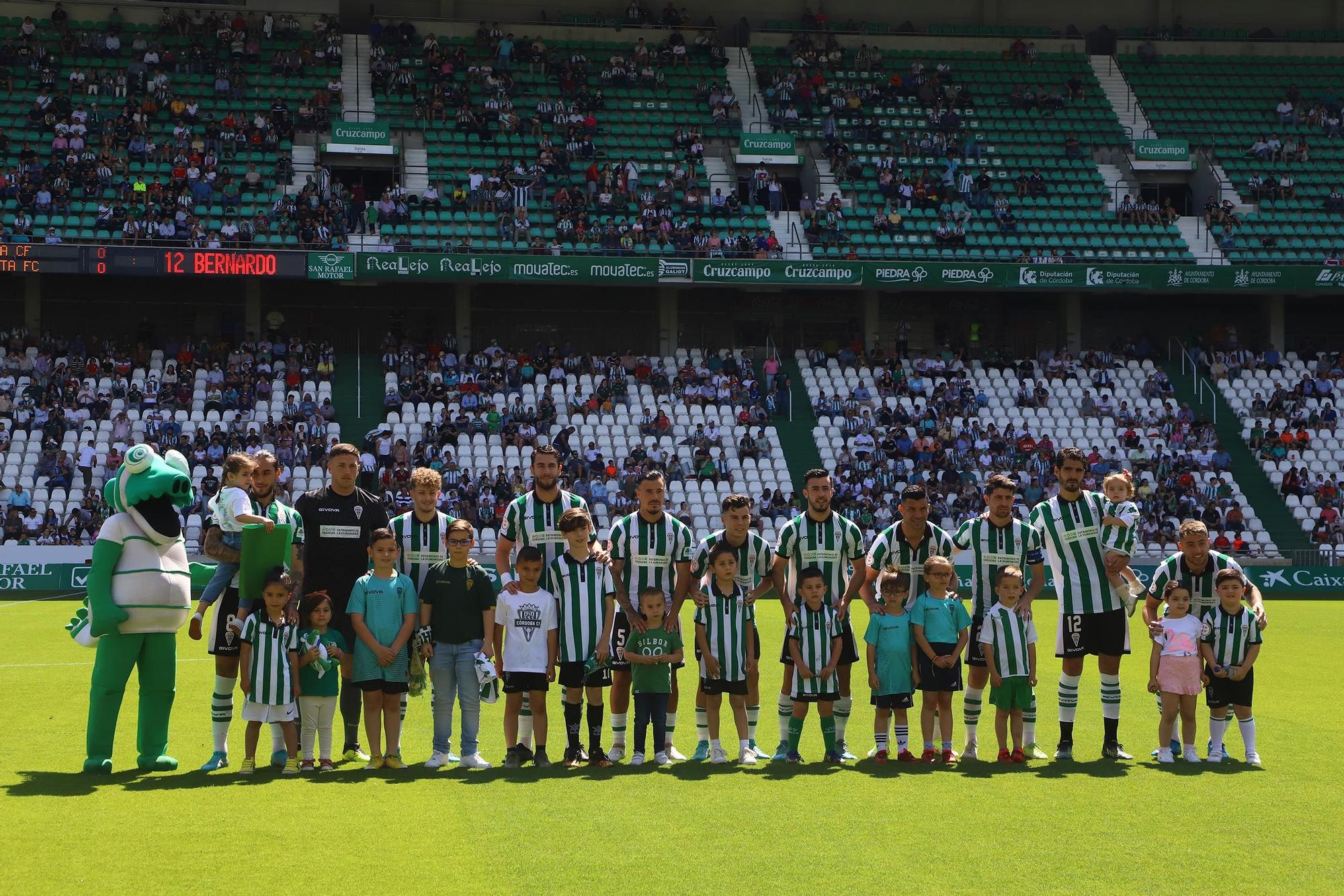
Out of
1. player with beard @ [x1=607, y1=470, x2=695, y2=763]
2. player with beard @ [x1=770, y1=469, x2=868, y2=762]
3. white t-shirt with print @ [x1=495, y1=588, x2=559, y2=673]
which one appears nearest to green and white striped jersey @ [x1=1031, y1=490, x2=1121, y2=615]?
player with beard @ [x1=770, y1=469, x2=868, y2=762]

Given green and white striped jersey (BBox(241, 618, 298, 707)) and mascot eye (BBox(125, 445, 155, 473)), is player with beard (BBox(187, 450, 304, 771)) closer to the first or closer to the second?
green and white striped jersey (BBox(241, 618, 298, 707))

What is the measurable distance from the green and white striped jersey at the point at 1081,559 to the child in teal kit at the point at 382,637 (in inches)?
183

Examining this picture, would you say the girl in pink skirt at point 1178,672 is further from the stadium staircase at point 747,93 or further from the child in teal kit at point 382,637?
the stadium staircase at point 747,93

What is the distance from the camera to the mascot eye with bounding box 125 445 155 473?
9.04 metres

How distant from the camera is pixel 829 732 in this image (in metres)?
9.55

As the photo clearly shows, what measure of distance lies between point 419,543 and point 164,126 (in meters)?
28.6

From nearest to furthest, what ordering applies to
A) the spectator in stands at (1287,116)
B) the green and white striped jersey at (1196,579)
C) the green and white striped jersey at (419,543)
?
the green and white striped jersey at (419,543) < the green and white striped jersey at (1196,579) < the spectator in stands at (1287,116)

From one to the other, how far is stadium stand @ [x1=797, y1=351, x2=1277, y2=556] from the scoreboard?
41.8ft

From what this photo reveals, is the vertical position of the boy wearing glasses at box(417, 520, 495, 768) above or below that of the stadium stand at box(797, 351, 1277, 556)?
below

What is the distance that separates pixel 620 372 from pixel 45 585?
1355 cm

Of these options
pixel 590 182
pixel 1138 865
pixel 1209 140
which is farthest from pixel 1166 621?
pixel 1209 140

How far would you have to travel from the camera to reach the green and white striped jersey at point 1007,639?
9.70 metres

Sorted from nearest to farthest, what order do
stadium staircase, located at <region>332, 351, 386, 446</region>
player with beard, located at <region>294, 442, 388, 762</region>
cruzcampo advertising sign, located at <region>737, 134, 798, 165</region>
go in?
player with beard, located at <region>294, 442, 388, 762</region> → stadium staircase, located at <region>332, 351, 386, 446</region> → cruzcampo advertising sign, located at <region>737, 134, 798, 165</region>

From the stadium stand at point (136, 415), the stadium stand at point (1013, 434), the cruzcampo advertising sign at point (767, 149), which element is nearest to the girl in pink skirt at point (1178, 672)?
the stadium stand at point (1013, 434)
